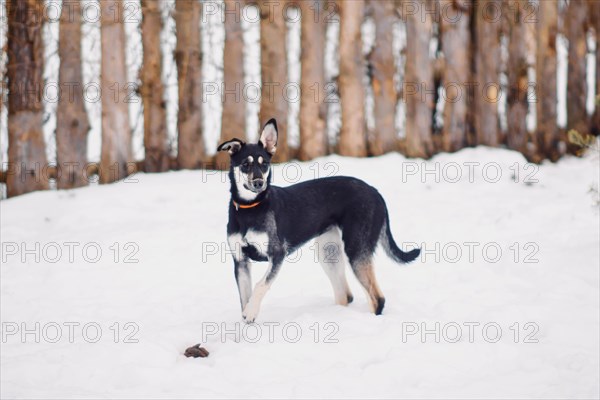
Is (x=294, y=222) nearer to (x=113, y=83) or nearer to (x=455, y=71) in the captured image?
(x=113, y=83)

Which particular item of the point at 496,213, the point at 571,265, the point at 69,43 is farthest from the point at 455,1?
the point at 69,43

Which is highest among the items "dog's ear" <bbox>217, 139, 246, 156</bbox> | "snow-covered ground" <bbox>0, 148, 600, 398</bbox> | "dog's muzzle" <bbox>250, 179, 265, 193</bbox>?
"dog's ear" <bbox>217, 139, 246, 156</bbox>

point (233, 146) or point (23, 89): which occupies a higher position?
point (23, 89)

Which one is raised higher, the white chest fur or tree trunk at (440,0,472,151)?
tree trunk at (440,0,472,151)

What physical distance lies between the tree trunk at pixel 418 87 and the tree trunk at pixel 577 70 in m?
2.42

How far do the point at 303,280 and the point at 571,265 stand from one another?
9.37 feet

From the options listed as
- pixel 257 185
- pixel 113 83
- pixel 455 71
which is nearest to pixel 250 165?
pixel 257 185

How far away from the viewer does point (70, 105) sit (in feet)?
32.2

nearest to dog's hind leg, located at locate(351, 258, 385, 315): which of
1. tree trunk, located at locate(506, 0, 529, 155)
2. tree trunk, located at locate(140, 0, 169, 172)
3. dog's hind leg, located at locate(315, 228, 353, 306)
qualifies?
dog's hind leg, located at locate(315, 228, 353, 306)

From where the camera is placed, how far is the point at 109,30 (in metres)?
Result: 9.88

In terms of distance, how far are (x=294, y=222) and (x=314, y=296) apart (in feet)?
4.17

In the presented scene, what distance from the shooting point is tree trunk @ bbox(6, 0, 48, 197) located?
9.77 metres

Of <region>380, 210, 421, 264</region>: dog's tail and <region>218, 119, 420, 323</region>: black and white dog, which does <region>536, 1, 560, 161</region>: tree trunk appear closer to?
<region>380, 210, 421, 264</region>: dog's tail

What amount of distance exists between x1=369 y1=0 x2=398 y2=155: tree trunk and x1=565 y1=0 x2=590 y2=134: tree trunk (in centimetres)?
298
